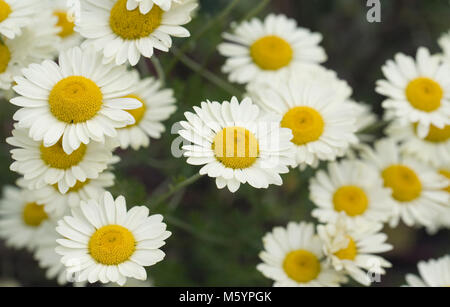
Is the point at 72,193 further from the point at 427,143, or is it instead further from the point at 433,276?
the point at 427,143

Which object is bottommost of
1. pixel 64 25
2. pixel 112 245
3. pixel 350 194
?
pixel 112 245

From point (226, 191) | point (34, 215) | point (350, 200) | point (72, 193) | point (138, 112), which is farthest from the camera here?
point (226, 191)

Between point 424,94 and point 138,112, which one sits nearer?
point 138,112

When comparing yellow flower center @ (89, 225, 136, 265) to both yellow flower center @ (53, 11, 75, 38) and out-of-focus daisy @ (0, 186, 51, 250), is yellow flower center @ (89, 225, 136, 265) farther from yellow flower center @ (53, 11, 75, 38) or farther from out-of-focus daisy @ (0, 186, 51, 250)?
yellow flower center @ (53, 11, 75, 38)

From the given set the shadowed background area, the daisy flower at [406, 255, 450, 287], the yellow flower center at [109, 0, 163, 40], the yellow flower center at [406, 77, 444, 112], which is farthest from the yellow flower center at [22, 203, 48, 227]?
the yellow flower center at [406, 77, 444, 112]

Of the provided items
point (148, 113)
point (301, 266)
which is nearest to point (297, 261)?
point (301, 266)

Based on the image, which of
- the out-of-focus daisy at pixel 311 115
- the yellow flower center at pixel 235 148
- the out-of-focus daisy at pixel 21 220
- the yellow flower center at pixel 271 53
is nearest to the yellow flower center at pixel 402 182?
the out-of-focus daisy at pixel 311 115
